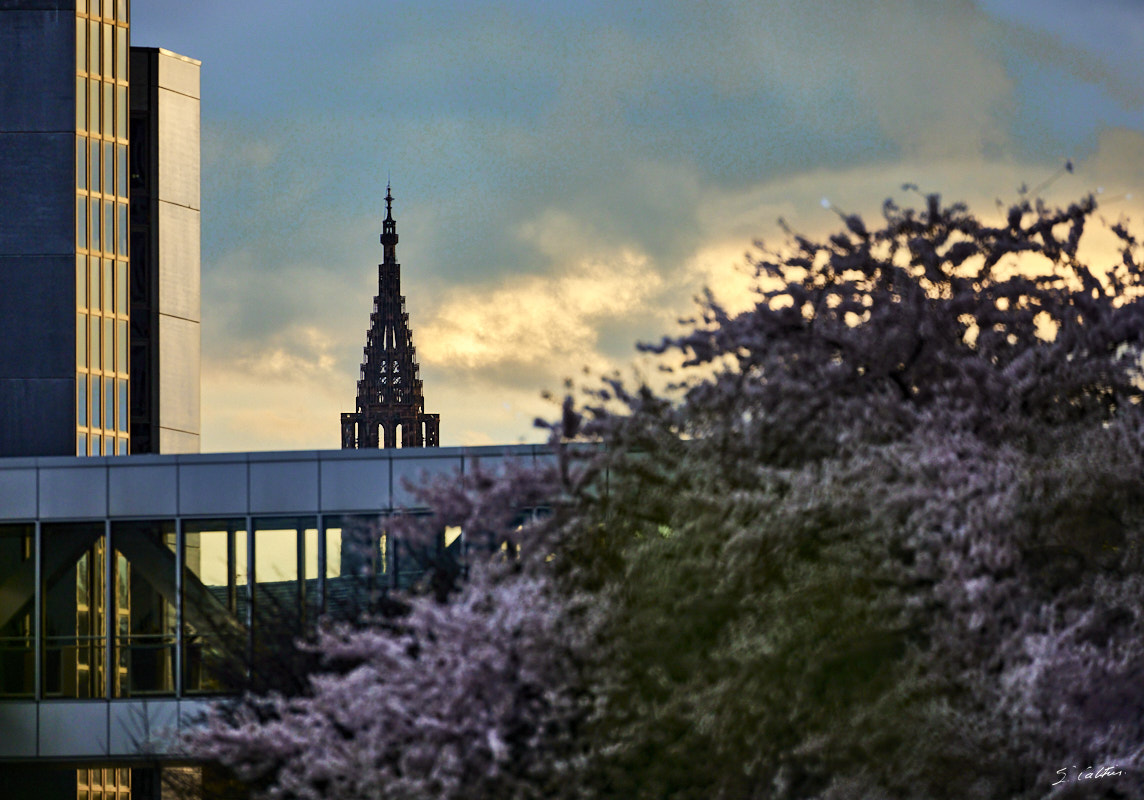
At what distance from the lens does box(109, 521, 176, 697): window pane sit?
80.4 ft

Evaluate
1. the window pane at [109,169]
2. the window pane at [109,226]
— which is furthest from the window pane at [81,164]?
the window pane at [109,226]

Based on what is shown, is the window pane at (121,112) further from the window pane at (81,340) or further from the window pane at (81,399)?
the window pane at (81,399)

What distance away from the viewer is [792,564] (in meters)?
12.5

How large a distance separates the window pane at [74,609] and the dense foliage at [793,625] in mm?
11869

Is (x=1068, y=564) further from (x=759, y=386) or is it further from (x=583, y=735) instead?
(x=583, y=735)

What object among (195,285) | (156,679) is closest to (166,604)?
(156,679)

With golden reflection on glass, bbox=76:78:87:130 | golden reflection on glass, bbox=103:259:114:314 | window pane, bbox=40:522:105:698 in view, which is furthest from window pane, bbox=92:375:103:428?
window pane, bbox=40:522:105:698

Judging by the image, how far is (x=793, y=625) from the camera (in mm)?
12133

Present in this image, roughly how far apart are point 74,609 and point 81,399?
1002 inches

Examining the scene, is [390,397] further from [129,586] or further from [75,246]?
[129,586]

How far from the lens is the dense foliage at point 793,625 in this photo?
39.3 feet

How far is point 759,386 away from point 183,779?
644 centimetres

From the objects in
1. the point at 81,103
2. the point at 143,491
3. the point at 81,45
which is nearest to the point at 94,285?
the point at 81,103

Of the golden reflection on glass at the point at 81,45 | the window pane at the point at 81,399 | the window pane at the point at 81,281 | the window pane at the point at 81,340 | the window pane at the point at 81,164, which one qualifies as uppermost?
the golden reflection on glass at the point at 81,45
